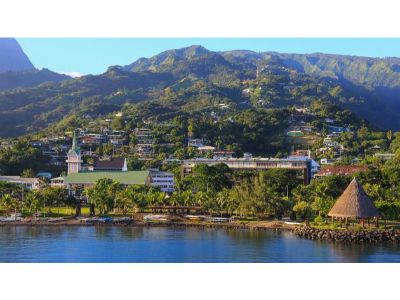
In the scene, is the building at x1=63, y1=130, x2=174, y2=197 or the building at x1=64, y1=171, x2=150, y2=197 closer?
the building at x1=64, y1=171, x2=150, y2=197

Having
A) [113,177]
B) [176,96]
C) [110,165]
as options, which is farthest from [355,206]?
[176,96]

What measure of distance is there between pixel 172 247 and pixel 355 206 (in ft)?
28.9

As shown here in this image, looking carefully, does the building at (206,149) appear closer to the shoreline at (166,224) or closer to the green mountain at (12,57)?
the shoreline at (166,224)

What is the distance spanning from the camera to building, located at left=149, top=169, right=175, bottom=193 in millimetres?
46000

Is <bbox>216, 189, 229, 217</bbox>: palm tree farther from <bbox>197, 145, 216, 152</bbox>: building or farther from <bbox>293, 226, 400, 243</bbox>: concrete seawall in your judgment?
<bbox>197, 145, 216, 152</bbox>: building

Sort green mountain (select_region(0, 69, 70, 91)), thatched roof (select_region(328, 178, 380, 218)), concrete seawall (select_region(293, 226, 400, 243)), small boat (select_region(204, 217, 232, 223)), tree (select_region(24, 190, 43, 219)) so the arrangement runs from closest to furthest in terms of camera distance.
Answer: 1. concrete seawall (select_region(293, 226, 400, 243))
2. thatched roof (select_region(328, 178, 380, 218))
3. small boat (select_region(204, 217, 232, 223))
4. tree (select_region(24, 190, 43, 219))
5. green mountain (select_region(0, 69, 70, 91))

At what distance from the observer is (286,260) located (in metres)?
21.6

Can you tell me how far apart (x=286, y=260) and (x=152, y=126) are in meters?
49.7

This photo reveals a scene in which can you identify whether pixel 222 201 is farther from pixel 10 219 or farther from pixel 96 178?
pixel 96 178

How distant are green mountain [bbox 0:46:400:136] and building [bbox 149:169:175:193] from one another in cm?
2856

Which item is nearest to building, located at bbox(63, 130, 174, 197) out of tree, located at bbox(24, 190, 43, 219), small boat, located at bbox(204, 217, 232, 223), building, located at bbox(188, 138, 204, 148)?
tree, located at bbox(24, 190, 43, 219)

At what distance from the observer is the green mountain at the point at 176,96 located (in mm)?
87000

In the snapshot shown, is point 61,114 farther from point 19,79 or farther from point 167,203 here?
point 167,203
